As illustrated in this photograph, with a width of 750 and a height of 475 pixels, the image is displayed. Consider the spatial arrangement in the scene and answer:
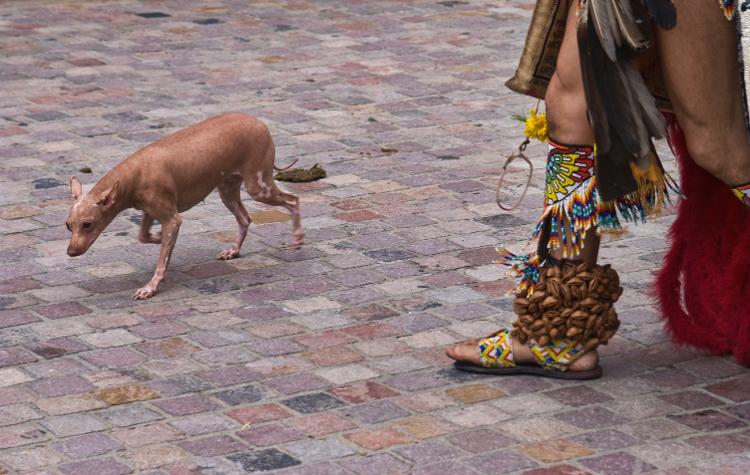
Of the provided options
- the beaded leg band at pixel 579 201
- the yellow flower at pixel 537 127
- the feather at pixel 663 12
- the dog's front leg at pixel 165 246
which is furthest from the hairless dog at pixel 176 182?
the feather at pixel 663 12

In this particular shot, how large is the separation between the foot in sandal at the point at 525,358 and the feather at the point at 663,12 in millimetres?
1017

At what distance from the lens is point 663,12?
3.93 m

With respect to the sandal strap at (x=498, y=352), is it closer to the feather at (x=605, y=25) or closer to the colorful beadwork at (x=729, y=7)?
the feather at (x=605, y=25)

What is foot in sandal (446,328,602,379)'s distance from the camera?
14.4 ft

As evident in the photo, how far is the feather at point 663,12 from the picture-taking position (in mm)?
3916

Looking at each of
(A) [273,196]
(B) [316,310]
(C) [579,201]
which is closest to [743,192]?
(C) [579,201]

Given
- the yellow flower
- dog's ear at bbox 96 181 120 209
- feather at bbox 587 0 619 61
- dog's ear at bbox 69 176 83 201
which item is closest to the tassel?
the yellow flower

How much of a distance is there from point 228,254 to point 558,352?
1.65m

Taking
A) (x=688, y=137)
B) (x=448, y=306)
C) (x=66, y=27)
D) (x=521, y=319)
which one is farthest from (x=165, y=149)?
(x=66, y=27)

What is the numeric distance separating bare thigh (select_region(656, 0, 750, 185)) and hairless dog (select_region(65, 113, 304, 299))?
74.0 inches

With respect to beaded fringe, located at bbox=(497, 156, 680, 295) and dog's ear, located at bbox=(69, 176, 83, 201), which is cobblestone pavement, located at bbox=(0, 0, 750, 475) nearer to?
dog's ear, located at bbox=(69, 176, 83, 201)

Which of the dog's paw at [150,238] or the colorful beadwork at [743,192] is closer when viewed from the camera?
the colorful beadwork at [743,192]

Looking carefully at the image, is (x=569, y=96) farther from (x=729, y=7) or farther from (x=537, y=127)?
(x=729, y=7)

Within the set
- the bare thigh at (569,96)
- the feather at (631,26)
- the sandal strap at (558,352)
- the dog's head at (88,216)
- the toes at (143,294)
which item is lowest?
the toes at (143,294)
